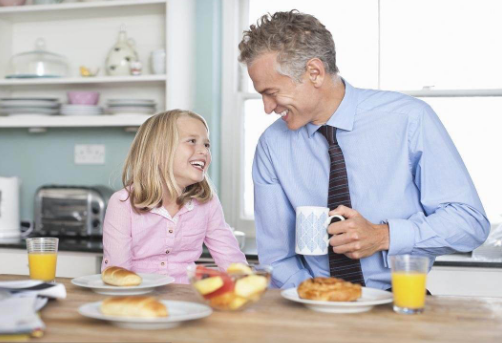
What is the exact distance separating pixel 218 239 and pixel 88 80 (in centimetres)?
146

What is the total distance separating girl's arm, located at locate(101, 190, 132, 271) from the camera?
7.34 feet

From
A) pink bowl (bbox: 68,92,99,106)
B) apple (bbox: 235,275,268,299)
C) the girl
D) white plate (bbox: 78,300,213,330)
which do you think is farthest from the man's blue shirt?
pink bowl (bbox: 68,92,99,106)

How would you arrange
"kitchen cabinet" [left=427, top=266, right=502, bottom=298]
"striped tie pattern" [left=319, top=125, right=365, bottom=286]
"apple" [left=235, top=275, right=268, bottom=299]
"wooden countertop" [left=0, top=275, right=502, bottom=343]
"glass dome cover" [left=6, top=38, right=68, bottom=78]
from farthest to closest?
"glass dome cover" [left=6, top=38, right=68, bottom=78]
"kitchen cabinet" [left=427, top=266, right=502, bottom=298]
"striped tie pattern" [left=319, top=125, right=365, bottom=286]
"apple" [left=235, top=275, right=268, bottom=299]
"wooden countertop" [left=0, top=275, right=502, bottom=343]

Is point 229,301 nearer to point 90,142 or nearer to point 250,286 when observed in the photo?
point 250,286

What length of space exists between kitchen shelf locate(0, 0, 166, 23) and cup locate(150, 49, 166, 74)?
0.25 metres

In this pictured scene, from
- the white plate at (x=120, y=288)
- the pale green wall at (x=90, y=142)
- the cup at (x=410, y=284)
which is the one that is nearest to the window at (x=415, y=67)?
the pale green wall at (x=90, y=142)

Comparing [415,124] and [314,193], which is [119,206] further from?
[415,124]

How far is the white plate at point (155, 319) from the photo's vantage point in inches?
48.7

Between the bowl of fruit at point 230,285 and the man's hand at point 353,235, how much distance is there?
0.32m

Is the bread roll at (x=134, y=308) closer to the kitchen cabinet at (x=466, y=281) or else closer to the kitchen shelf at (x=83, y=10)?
the kitchen cabinet at (x=466, y=281)

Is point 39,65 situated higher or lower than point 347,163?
higher

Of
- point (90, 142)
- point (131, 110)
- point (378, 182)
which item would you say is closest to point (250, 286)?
point (378, 182)

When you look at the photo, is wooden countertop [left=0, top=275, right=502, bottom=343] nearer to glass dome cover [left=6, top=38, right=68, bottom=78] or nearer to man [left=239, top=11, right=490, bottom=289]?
man [left=239, top=11, right=490, bottom=289]

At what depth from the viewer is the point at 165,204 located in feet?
7.87
